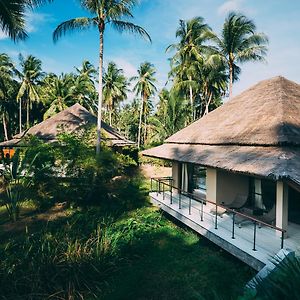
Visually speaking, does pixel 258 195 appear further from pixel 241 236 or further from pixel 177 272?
pixel 177 272

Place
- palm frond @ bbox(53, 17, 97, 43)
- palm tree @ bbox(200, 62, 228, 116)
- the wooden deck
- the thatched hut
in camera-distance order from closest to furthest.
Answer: the wooden deck < the thatched hut < palm frond @ bbox(53, 17, 97, 43) < palm tree @ bbox(200, 62, 228, 116)

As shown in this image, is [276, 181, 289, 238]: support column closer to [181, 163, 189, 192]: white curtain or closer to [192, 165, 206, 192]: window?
[192, 165, 206, 192]: window

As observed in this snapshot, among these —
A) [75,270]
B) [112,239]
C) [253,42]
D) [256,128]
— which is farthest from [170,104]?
[75,270]

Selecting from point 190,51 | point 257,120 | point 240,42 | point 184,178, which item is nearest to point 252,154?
point 257,120

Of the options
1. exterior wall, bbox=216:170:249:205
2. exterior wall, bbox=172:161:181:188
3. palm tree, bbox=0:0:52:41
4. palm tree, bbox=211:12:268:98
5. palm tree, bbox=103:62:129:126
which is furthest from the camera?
palm tree, bbox=103:62:129:126

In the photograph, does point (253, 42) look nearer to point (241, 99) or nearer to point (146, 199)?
point (241, 99)

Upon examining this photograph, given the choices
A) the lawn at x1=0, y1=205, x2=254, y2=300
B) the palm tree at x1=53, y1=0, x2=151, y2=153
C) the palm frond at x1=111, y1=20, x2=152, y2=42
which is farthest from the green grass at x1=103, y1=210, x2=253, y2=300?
the palm frond at x1=111, y1=20, x2=152, y2=42
